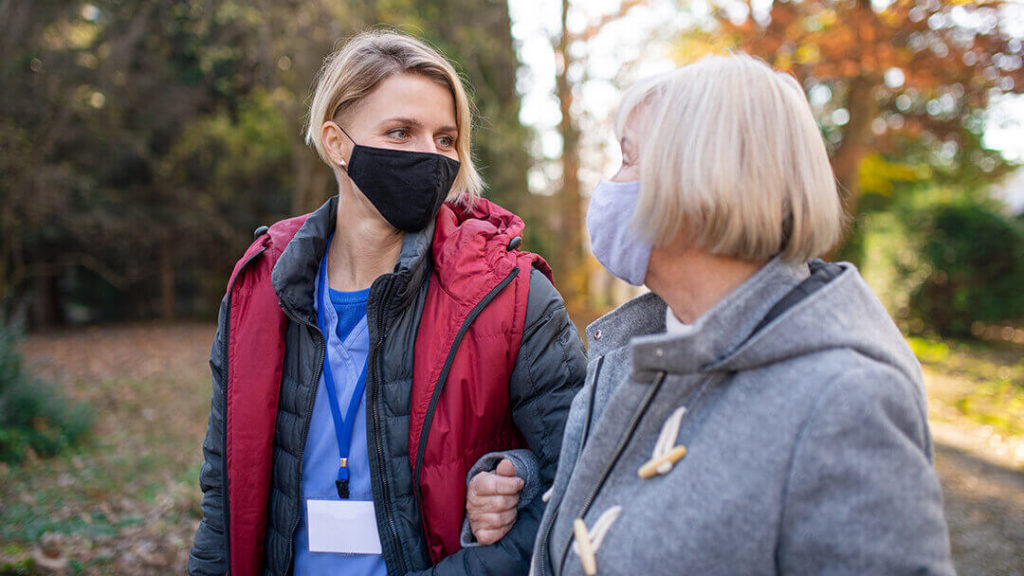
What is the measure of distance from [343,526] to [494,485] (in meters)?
0.46

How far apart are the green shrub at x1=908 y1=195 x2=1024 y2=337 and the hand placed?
42.3ft

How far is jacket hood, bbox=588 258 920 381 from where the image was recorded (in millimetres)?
1099

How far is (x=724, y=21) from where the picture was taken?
9.87m

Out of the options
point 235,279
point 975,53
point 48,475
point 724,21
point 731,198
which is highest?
point 724,21

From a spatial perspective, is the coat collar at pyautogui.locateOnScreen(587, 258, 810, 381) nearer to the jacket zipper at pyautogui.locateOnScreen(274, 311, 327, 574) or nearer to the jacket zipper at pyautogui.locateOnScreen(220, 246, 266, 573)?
the jacket zipper at pyautogui.locateOnScreen(274, 311, 327, 574)

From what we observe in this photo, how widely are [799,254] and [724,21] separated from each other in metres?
9.91

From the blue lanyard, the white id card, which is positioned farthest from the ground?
the blue lanyard

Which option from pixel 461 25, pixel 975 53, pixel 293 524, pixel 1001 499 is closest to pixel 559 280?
pixel 461 25

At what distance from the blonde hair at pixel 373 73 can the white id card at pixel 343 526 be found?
3.47 feet

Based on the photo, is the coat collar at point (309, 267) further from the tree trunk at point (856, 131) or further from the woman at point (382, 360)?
the tree trunk at point (856, 131)

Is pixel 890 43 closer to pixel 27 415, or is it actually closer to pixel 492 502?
Answer: pixel 492 502

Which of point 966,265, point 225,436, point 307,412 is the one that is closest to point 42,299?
point 225,436

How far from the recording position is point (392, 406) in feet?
5.88

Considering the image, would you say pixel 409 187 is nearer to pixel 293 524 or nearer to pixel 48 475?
pixel 293 524
